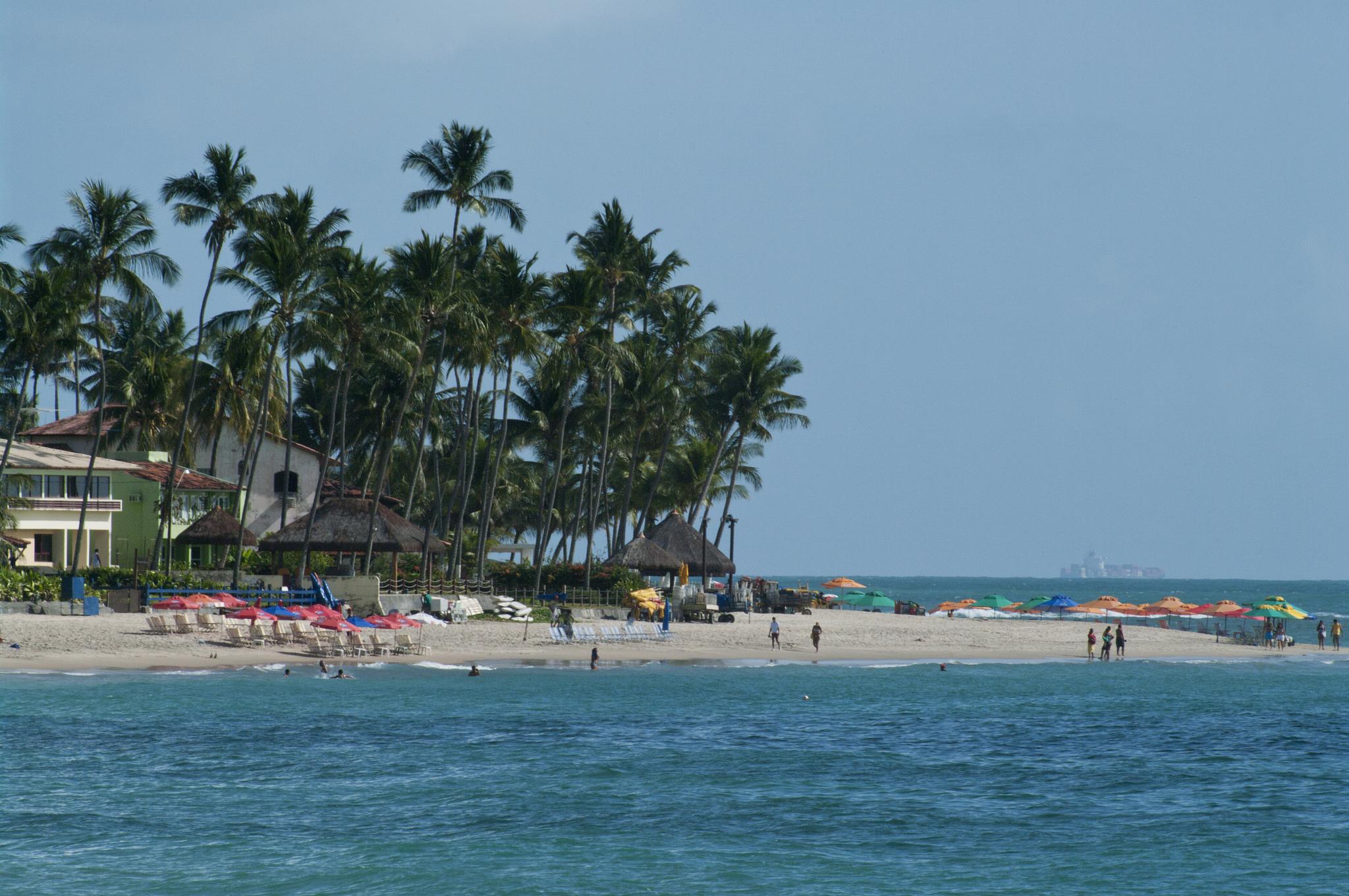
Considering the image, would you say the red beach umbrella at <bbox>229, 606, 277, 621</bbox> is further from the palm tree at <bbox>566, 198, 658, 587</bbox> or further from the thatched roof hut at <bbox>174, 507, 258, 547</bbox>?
the palm tree at <bbox>566, 198, 658, 587</bbox>

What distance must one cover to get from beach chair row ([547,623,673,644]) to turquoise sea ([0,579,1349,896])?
643cm

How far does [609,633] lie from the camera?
162 ft

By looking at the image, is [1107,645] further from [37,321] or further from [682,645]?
[37,321]

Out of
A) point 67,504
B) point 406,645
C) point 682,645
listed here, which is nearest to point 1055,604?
point 682,645

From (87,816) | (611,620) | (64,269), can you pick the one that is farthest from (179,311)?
(87,816)

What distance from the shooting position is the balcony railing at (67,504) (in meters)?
55.3

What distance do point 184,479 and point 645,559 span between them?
20.5m

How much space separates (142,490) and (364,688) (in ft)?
88.6

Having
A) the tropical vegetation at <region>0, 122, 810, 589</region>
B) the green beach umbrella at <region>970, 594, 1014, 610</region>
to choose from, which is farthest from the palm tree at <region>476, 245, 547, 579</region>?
the green beach umbrella at <region>970, 594, 1014, 610</region>

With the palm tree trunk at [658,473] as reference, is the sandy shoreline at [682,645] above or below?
below

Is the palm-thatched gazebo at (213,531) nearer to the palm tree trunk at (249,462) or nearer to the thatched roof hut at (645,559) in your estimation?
the palm tree trunk at (249,462)

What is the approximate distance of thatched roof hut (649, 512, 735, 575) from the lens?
63.9 metres

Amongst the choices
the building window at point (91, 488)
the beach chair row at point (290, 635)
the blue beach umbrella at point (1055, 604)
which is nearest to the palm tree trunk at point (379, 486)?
the beach chair row at point (290, 635)

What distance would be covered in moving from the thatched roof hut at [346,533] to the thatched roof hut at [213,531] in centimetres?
137
